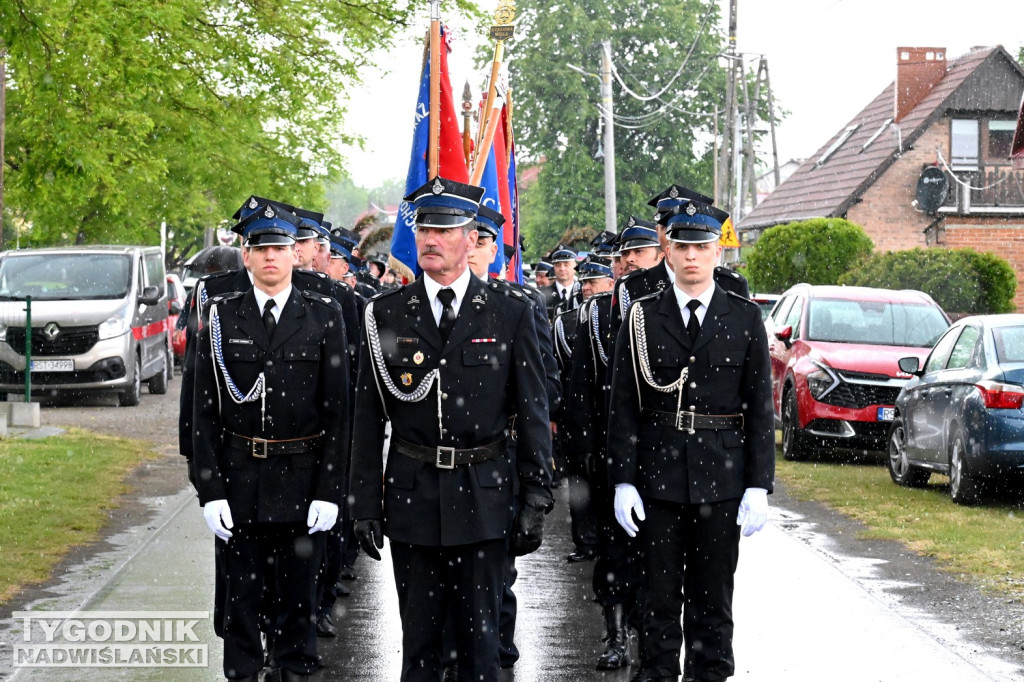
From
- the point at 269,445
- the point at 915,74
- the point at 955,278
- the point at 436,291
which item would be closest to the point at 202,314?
the point at 269,445

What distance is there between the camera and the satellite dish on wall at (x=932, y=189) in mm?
41881

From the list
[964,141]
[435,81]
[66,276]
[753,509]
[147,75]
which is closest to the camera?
[753,509]

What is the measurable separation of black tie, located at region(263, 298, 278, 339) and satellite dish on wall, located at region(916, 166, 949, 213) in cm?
3722

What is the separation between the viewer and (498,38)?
1214cm

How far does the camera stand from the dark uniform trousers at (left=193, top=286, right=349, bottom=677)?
6562mm

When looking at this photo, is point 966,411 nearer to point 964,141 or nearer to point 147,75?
point 147,75

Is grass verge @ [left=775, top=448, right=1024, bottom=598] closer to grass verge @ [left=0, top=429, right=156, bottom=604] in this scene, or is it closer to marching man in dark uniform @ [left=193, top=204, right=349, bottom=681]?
marching man in dark uniform @ [left=193, top=204, right=349, bottom=681]

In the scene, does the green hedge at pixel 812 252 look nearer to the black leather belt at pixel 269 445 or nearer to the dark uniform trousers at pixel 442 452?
the black leather belt at pixel 269 445

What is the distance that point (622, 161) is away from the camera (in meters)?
63.6

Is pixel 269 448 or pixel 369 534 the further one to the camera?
pixel 269 448

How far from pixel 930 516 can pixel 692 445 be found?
6917 millimetres

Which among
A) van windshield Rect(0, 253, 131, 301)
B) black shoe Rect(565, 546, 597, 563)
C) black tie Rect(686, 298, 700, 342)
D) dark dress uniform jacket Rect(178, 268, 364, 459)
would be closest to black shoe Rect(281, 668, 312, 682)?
dark dress uniform jacket Rect(178, 268, 364, 459)

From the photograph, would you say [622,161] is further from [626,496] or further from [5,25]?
[626,496]

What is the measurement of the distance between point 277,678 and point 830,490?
8733 millimetres
